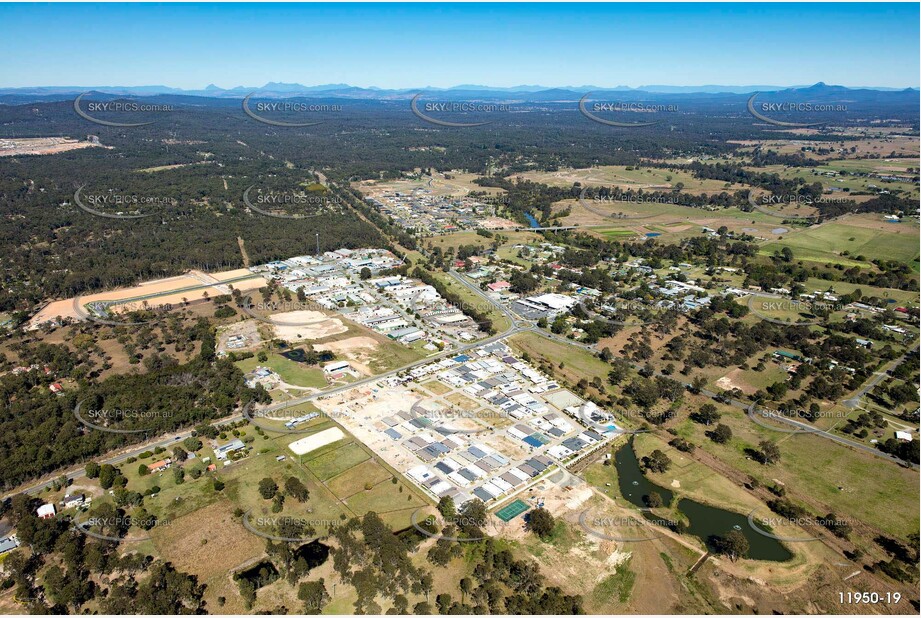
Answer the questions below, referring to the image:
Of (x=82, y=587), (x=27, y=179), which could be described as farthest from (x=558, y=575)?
(x=27, y=179)

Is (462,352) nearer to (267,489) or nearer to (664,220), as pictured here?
(267,489)

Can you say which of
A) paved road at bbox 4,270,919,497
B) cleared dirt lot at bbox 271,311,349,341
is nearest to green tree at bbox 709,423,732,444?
paved road at bbox 4,270,919,497

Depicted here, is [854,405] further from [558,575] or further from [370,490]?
→ [370,490]

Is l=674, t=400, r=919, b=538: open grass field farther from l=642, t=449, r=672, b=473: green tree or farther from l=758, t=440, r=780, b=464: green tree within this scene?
l=642, t=449, r=672, b=473: green tree

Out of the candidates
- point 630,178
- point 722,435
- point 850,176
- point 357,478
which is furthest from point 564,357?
point 850,176

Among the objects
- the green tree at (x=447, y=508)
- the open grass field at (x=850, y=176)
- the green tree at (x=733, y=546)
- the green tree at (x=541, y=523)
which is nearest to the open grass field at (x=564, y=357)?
the green tree at (x=733, y=546)

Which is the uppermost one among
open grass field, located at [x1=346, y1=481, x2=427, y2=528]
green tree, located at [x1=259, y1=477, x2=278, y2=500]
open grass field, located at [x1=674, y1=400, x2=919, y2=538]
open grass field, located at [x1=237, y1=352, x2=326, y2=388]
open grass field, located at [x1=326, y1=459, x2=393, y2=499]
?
green tree, located at [x1=259, y1=477, x2=278, y2=500]
